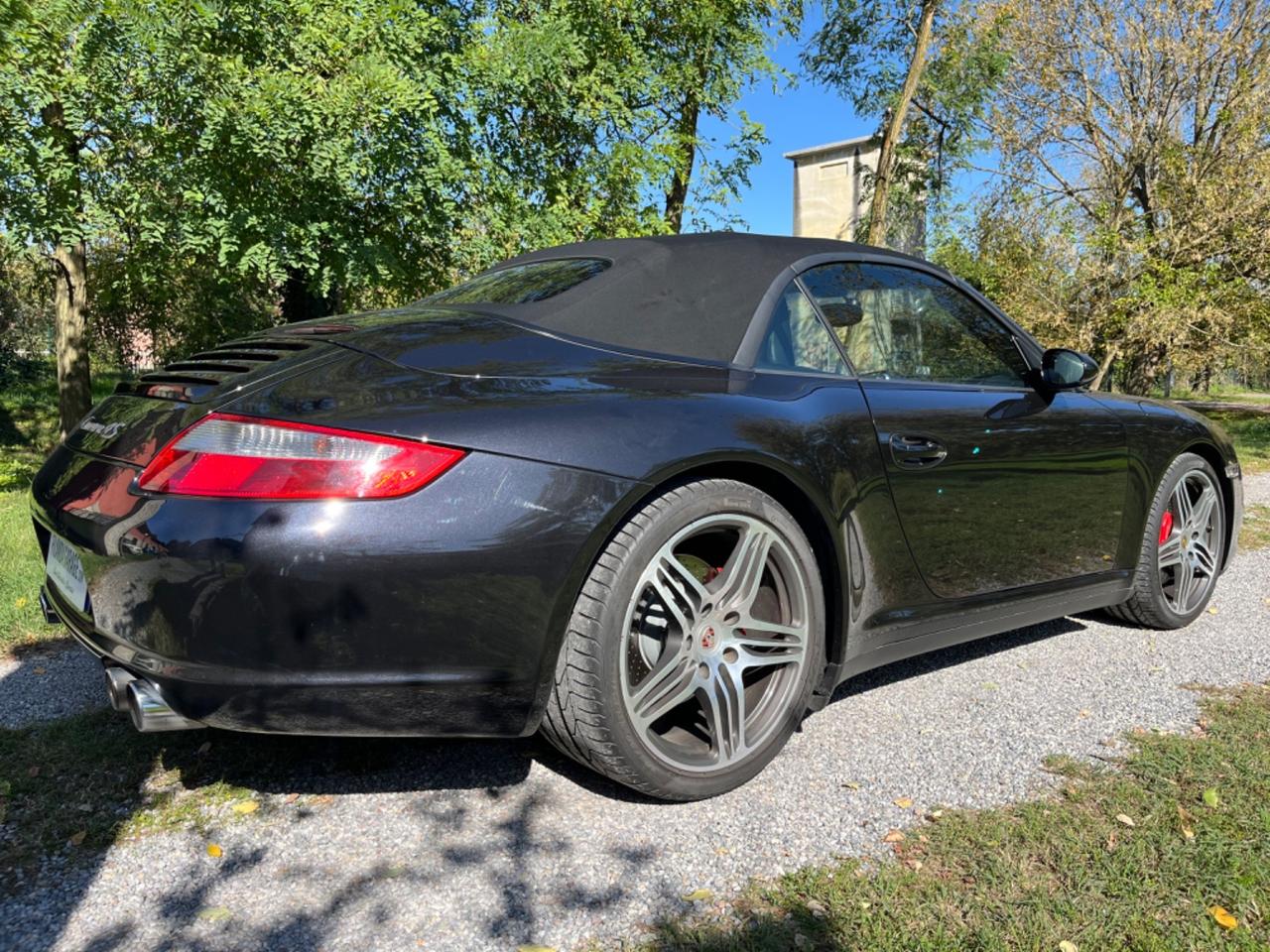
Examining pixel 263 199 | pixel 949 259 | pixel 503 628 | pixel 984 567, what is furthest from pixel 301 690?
pixel 949 259

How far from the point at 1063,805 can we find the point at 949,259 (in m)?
14.2

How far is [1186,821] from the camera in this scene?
2.27 metres

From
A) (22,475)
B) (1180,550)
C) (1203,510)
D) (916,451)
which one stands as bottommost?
(22,475)

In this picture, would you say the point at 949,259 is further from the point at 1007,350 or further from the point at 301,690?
the point at 301,690

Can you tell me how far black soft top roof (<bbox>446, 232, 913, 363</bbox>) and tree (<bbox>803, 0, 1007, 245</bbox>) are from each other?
31.2ft

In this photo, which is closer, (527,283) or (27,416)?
(527,283)

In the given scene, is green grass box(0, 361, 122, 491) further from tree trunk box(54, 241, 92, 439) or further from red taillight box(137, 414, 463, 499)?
red taillight box(137, 414, 463, 499)

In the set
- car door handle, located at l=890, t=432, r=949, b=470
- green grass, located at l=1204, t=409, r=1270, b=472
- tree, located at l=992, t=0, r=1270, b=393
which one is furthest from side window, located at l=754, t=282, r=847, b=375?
tree, located at l=992, t=0, r=1270, b=393

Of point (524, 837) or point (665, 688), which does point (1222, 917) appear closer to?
point (665, 688)

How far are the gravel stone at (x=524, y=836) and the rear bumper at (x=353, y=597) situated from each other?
0.34 m

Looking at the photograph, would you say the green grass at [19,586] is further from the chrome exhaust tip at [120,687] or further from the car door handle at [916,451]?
the car door handle at [916,451]

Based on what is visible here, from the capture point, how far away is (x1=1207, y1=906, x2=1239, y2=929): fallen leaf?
72.9 inches

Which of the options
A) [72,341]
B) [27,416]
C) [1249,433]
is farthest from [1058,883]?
[1249,433]

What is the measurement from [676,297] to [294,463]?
4.18ft
